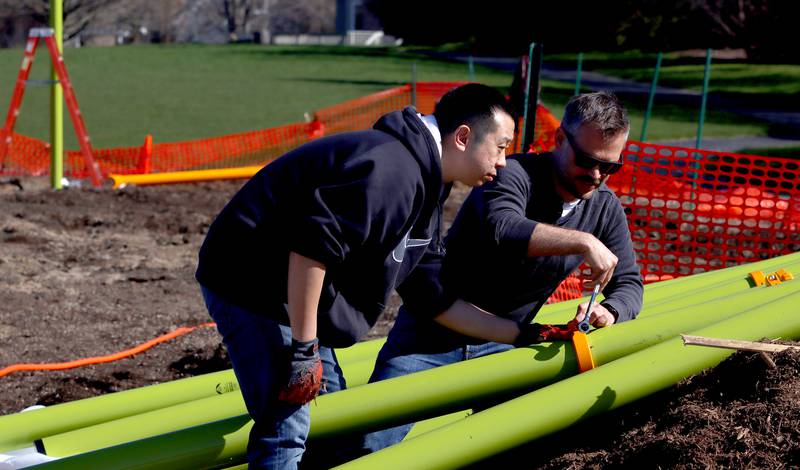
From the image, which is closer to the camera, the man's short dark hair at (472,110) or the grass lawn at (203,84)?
the man's short dark hair at (472,110)

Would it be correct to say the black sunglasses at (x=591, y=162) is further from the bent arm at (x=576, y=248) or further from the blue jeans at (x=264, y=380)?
the blue jeans at (x=264, y=380)

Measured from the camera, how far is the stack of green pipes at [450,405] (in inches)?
143

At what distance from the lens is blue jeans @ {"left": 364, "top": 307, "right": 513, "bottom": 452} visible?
4137 mm

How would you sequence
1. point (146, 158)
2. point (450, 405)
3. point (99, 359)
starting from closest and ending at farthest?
point (450, 405), point (99, 359), point (146, 158)

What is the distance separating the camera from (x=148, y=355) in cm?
661

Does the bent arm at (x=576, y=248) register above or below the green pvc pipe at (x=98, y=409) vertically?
above

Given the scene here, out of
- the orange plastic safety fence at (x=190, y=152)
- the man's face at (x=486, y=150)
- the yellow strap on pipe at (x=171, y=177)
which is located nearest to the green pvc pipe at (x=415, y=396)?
the man's face at (x=486, y=150)

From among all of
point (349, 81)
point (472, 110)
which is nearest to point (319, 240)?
point (472, 110)

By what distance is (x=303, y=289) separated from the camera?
122 inches

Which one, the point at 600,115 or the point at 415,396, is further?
the point at 600,115

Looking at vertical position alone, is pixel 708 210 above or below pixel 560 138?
below

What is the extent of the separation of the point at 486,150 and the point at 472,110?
0.13 meters

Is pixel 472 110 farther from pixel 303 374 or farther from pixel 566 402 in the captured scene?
pixel 566 402

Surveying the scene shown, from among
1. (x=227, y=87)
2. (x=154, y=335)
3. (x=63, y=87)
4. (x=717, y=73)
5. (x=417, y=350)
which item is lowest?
(x=227, y=87)
